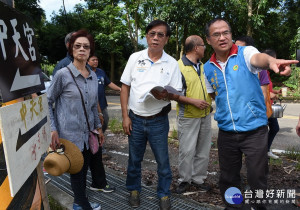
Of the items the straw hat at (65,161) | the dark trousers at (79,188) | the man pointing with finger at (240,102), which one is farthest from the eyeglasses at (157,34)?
the dark trousers at (79,188)

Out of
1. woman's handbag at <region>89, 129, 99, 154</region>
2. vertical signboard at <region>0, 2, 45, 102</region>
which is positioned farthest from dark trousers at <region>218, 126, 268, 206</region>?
vertical signboard at <region>0, 2, 45, 102</region>

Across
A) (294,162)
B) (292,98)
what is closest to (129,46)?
(292,98)

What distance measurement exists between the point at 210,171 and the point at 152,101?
1.73 metres

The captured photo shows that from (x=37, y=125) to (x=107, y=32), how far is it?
676 inches

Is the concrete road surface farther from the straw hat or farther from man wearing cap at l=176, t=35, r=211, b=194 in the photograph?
the straw hat

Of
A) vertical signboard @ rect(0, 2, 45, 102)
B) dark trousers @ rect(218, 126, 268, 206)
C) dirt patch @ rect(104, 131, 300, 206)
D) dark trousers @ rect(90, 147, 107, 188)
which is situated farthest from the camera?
dirt patch @ rect(104, 131, 300, 206)

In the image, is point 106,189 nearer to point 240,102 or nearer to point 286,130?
point 240,102

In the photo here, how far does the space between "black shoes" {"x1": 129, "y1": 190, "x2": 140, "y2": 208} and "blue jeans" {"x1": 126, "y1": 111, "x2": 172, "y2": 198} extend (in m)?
0.06

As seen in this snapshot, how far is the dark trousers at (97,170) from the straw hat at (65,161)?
61cm

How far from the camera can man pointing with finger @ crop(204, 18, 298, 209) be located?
97.7 inches

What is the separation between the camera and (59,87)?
2.66 metres

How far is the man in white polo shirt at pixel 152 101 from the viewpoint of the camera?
2.91m

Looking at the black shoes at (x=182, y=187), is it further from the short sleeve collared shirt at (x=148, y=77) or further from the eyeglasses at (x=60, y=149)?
the eyeglasses at (x=60, y=149)

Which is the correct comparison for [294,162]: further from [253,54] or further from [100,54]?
[100,54]
